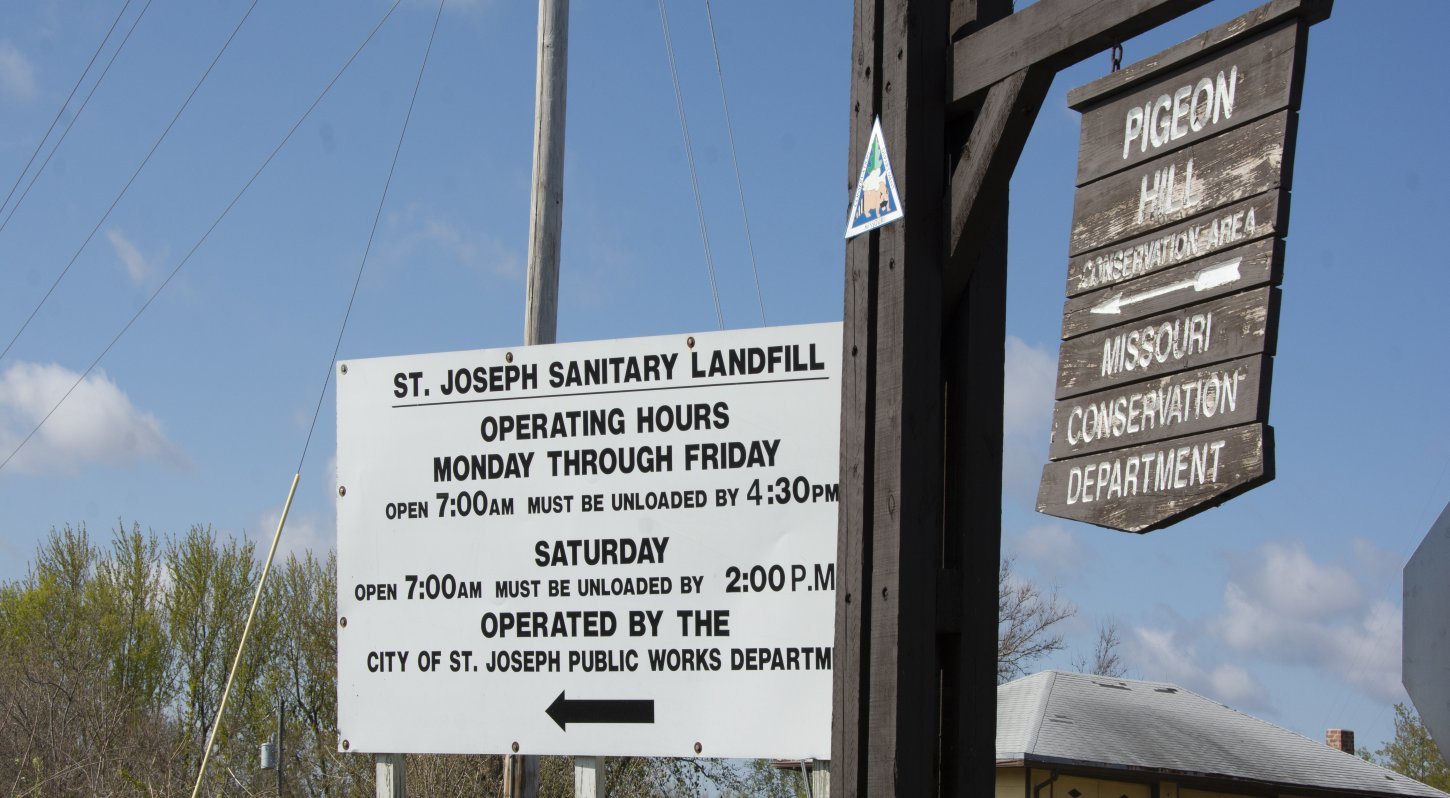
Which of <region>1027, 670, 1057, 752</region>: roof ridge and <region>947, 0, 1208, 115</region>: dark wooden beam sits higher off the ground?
<region>947, 0, 1208, 115</region>: dark wooden beam

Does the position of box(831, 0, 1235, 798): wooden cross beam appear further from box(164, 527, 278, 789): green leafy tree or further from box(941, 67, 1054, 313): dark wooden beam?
box(164, 527, 278, 789): green leafy tree

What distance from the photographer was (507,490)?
6.71 meters

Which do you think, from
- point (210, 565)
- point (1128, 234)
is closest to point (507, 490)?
point (1128, 234)

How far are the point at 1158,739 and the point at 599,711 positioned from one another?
22.1m

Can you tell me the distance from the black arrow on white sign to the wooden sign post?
5.14ft

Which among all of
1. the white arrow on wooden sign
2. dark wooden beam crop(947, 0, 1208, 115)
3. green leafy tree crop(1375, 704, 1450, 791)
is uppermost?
dark wooden beam crop(947, 0, 1208, 115)

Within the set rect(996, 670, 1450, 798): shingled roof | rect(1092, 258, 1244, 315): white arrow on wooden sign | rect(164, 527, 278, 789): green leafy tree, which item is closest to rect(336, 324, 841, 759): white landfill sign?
rect(1092, 258, 1244, 315): white arrow on wooden sign

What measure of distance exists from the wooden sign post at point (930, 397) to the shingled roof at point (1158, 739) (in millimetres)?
18897

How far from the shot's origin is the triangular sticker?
4.96 m

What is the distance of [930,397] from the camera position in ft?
16.0

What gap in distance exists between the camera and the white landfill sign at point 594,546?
6.16 metres

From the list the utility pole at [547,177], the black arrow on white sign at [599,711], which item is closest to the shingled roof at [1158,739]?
the utility pole at [547,177]

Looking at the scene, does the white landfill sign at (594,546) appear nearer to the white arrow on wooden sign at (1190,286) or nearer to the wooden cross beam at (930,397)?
the wooden cross beam at (930,397)

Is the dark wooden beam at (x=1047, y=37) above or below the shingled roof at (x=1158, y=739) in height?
above
